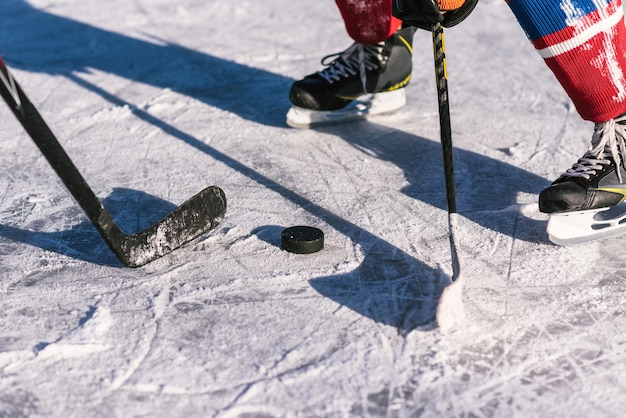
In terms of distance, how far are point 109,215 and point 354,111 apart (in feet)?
3.71

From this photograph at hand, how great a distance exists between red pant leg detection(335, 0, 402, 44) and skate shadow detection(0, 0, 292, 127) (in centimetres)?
→ 43

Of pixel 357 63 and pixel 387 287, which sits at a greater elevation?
pixel 357 63

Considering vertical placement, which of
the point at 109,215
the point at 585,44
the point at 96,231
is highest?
the point at 585,44

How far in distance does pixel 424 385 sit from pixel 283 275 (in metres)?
0.49

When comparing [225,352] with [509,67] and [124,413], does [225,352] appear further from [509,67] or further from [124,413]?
[509,67]

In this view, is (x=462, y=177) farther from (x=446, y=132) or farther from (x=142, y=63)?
(x=142, y=63)

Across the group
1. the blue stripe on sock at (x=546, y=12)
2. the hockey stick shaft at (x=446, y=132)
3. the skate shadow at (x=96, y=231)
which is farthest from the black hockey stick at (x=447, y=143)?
the skate shadow at (x=96, y=231)

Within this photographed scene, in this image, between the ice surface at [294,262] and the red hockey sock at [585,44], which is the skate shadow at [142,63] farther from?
the red hockey sock at [585,44]

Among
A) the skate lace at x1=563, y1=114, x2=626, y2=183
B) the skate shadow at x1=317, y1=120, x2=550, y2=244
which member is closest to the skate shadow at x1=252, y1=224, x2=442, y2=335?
the skate shadow at x1=317, y1=120, x2=550, y2=244

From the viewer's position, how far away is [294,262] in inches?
75.0

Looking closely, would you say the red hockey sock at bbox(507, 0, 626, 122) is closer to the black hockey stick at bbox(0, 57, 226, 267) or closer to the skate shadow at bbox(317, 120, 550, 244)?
the skate shadow at bbox(317, 120, 550, 244)

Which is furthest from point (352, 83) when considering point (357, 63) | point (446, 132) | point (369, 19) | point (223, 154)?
point (446, 132)

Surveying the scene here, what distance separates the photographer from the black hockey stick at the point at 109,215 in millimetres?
1621

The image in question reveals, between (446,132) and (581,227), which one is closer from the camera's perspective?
(446,132)
